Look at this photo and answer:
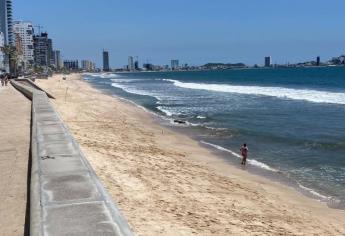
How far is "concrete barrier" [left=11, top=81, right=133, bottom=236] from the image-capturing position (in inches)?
217

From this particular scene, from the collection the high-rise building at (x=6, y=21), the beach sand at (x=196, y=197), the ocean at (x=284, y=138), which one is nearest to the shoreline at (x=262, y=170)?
the ocean at (x=284, y=138)

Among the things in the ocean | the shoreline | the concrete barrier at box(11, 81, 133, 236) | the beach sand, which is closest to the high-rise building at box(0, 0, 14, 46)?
the ocean

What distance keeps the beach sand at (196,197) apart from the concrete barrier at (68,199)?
910 millimetres

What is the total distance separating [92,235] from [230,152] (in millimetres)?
12987

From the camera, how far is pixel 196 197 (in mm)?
9961

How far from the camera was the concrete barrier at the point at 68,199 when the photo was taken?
5520mm

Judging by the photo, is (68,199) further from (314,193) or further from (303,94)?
→ (303,94)

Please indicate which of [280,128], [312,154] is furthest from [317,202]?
[280,128]

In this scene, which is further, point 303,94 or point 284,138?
point 303,94

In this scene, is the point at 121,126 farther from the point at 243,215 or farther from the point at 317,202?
the point at 243,215

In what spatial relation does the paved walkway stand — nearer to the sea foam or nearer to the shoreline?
the shoreline

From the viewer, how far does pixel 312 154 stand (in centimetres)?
1733

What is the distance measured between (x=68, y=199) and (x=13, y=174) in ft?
12.9

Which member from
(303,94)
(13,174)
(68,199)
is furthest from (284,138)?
(303,94)
